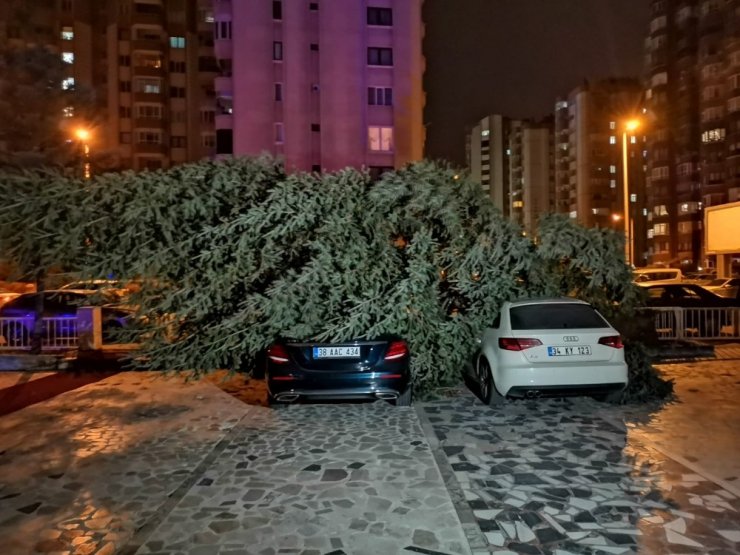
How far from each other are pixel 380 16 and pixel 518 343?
1462 inches

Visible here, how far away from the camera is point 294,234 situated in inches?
329

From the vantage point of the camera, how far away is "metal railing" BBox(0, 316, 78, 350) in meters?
12.1

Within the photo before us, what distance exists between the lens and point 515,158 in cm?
13250

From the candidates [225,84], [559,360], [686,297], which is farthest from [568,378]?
[225,84]

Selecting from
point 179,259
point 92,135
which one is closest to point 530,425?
point 179,259

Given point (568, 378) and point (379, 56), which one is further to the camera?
point (379, 56)

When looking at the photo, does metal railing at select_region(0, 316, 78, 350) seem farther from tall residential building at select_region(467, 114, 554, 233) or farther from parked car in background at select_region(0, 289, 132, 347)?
tall residential building at select_region(467, 114, 554, 233)

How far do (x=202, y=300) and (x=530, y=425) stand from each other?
15.7 feet

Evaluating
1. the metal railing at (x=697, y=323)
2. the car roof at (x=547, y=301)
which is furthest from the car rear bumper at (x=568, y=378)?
the metal railing at (x=697, y=323)

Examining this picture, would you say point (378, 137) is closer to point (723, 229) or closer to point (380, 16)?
point (380, 16)

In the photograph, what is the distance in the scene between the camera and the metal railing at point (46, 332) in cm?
1209

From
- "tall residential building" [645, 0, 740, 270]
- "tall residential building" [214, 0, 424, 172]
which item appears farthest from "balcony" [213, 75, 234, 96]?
"tall residential building" [645, 0, 740, 270]

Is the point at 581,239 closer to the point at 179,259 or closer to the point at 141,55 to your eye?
the point at 179,259

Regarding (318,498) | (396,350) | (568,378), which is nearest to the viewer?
(318,498)
